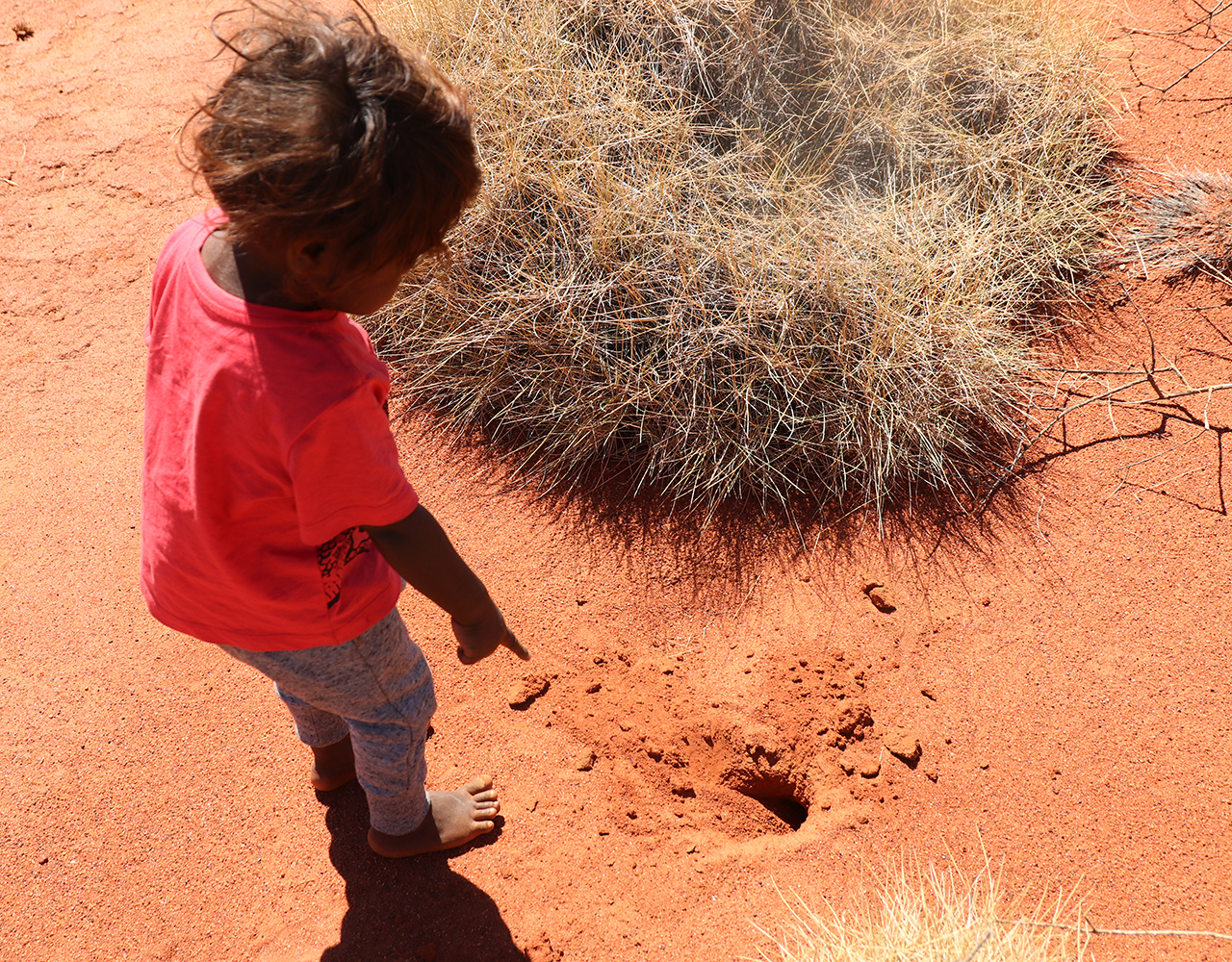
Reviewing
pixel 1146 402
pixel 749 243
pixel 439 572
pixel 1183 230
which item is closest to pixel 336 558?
pixel 439 572

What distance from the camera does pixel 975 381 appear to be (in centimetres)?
229

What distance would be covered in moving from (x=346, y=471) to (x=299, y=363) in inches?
5.4

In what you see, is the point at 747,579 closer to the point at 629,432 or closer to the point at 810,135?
the point at 629,432

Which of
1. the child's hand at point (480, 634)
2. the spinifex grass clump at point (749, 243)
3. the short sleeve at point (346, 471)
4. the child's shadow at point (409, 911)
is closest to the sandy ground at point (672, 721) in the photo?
the child's shadow at point (409, 911)

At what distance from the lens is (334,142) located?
818mm

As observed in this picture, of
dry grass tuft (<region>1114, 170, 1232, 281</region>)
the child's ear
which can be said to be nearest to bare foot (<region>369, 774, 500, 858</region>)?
the child's ear

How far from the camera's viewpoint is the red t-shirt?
93 centimetres

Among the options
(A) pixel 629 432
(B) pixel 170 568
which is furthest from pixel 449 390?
(B) pixel 170 568

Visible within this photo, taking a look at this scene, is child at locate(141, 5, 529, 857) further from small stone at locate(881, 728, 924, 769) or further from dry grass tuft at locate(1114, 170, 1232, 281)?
dry grass tuft at locate(1114, 170, 1232, 281)

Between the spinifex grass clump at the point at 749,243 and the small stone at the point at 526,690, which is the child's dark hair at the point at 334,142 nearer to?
the small stone at the point at 526,690

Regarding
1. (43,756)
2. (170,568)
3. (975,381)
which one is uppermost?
(975,381)

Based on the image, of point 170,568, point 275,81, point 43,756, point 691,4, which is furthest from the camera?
point 691,4

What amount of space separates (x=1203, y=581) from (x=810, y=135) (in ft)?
6.24

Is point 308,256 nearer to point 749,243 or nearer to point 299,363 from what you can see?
point 299,363
